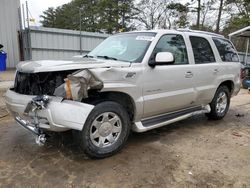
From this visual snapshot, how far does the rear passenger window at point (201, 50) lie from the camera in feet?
14.9

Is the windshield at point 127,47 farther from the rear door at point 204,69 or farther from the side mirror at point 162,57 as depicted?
the rear door at point 204,69

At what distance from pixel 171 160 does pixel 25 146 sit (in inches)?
86.9

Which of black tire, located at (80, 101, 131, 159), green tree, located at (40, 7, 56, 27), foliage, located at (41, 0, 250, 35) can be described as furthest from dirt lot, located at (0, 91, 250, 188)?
green tree, located at (40, 7, 56, 27)

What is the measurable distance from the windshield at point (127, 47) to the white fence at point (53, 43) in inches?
362

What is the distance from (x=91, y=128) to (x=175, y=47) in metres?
2.15

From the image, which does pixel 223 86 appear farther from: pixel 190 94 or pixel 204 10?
pixel 204 10

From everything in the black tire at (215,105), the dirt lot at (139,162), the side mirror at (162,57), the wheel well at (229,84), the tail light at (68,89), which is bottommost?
the dirt lot at (139,162)

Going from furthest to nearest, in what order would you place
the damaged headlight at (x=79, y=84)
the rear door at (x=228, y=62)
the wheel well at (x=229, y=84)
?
the wheel well at (x=229, y=84), the rear door at (x=228, y=62), the damaged headlight at (x=79, y=84)

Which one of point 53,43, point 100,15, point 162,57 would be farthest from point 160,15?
point 162,57

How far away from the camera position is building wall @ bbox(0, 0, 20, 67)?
13.1 meters

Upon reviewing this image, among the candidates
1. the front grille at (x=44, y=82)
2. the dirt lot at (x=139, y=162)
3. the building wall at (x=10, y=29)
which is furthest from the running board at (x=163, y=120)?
the building wall at (x=10, y=29)

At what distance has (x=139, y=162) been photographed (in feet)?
10.6

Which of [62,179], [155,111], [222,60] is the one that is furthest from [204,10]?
[62,179]

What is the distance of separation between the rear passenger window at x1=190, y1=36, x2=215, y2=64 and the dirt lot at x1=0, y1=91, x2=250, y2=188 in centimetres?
141
